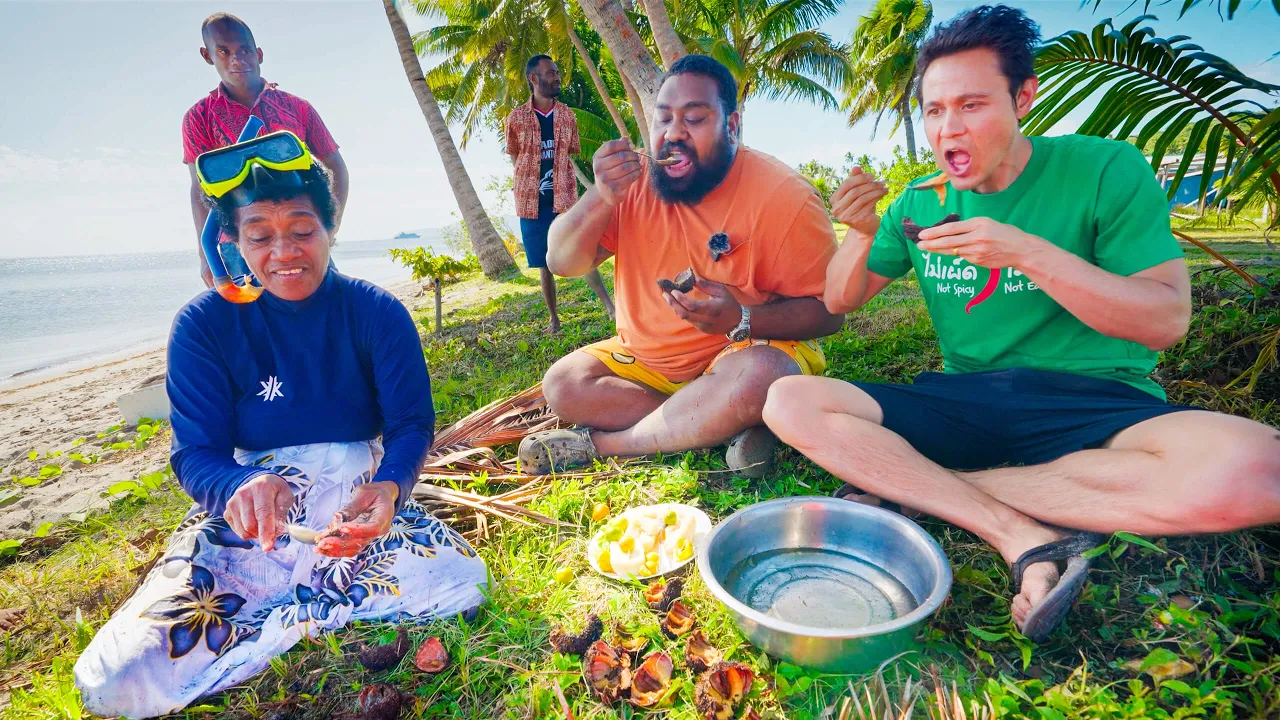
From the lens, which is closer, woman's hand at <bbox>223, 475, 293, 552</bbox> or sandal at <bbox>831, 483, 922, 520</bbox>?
woman's hand at <bbox>223, 475, 293, 552</bbox>

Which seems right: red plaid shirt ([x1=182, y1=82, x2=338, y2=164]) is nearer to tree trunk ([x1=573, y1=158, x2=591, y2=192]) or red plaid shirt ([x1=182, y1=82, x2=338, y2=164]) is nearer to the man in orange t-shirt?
tree trunk ([x1=573, y1=158, x2=591, y2=192])

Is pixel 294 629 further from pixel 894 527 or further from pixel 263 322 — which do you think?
pixel 894 527

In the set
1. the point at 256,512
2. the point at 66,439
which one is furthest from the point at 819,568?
the point at 66,439

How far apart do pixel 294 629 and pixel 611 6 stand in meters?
4.34

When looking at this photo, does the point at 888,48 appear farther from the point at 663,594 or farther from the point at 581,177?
the point at 663,594

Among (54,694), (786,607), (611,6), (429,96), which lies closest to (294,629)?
(54,694)

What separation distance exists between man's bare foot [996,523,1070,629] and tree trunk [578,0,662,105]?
3.65m

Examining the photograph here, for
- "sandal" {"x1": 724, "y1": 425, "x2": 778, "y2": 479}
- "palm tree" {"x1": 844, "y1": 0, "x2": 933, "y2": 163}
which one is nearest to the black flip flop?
"sandal" {"x1": 724, "y1": 425, "x2": 778, "y2": 479}

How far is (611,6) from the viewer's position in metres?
4.38

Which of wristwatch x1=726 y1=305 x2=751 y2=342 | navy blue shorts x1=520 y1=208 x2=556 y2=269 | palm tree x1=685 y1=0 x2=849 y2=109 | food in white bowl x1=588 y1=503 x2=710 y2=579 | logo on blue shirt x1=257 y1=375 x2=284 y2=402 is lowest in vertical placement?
food in white bowl x1=588 y1=503 x2=710 y2=579

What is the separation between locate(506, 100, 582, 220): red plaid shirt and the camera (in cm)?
573

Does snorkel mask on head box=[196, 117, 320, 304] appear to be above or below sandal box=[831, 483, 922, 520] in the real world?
above

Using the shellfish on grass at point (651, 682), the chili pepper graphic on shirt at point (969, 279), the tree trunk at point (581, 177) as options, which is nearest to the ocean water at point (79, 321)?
the tree trunk at point (581, 177)

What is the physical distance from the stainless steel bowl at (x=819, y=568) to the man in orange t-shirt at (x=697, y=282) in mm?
578
